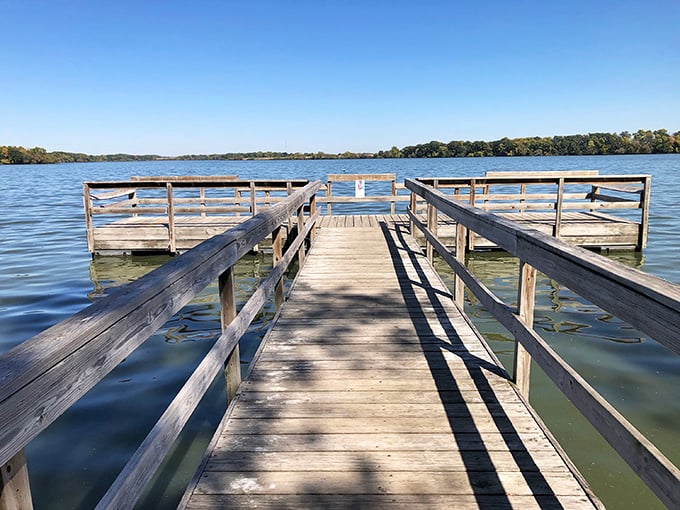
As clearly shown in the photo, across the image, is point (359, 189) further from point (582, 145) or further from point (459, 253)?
point (582, 145)

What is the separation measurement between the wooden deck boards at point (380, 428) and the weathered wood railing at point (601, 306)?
410mm

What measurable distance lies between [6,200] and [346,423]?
27622 mm

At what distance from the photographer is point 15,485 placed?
3.53ft

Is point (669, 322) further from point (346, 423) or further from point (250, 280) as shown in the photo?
point (250, 280)

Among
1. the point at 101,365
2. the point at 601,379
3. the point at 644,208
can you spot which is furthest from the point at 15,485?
the point at 644,208

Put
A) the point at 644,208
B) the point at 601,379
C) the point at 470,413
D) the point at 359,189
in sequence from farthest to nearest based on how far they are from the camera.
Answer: the point at 359,189 < the point at 644,208 < the point at 601,379 < the point at 470,413

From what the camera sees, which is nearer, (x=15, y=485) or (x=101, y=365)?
(x=15, y=485)

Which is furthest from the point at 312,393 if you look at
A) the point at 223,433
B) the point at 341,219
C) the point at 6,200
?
the point at 6,200

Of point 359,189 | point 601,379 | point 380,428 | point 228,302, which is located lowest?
point 601,379

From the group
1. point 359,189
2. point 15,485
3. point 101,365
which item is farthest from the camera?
point 359,189

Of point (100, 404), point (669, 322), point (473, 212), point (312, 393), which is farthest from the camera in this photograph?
point (100, 404)

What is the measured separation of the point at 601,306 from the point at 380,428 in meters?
1.35

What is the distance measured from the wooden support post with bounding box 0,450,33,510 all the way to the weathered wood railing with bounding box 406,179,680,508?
1.58m

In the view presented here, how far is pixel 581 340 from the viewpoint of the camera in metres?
5.75
